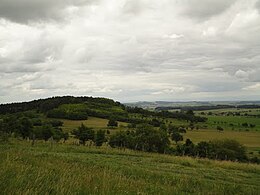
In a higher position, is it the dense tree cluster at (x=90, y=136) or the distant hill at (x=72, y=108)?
the distant hill at (x=72, y=108)

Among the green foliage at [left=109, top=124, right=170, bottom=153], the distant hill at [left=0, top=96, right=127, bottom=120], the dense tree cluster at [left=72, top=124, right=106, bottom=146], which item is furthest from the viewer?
the distant hill at [left=0, top=96, right=127, bottom=120]

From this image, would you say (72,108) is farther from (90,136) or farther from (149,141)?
(149,141)

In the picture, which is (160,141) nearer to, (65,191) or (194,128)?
(65,191)

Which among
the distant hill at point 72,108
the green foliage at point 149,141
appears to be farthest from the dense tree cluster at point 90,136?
the distant hill at point 72,108

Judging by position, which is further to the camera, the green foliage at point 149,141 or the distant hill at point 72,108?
the distant hill at point 72,108

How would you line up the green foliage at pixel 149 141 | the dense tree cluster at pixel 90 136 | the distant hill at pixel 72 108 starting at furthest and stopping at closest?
1. the distant hill at pixel 72 108
2. the dense tree cluster at pixel 90 136
3. the green foliage at pixel 149 141

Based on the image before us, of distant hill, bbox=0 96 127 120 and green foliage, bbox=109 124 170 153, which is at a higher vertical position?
distant hill, bbox=0 96 127 120

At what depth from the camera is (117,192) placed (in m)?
7.27

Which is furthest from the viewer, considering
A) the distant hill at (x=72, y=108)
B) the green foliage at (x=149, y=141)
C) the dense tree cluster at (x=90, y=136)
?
the distant hill at (x=72, y=108)

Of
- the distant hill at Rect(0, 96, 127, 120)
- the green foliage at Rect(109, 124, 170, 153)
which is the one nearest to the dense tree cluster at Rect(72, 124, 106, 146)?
the green foliage at Rect(109, 124, 170, 153)

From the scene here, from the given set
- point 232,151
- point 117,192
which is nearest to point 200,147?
point 232,151

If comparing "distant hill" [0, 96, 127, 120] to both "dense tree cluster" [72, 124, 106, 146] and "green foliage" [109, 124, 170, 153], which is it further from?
"green foliage" [109, 124, 170, 153]

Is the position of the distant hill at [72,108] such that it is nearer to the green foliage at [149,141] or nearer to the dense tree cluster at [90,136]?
the dense tree cluster at [90,136]

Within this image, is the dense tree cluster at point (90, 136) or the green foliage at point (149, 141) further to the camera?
the dense tree cluster at point (90, 136)
